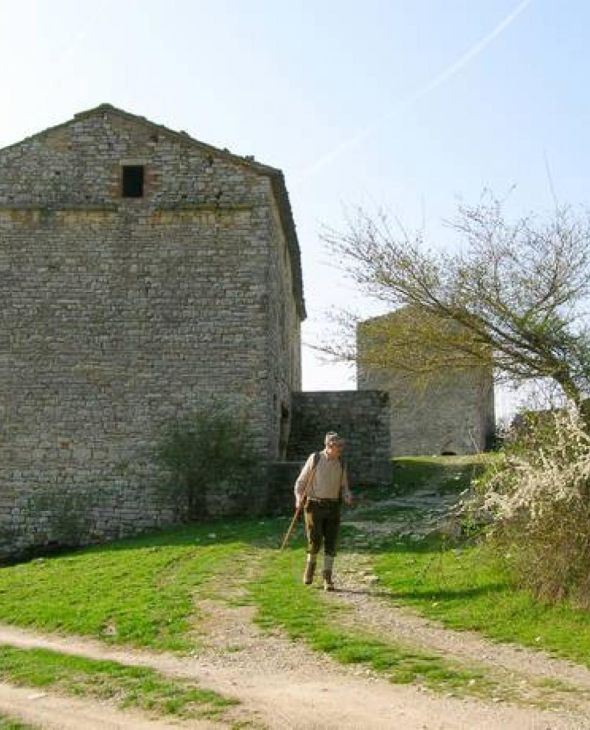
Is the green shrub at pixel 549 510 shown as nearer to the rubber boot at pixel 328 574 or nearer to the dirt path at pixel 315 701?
the rubber boot at pixel 328 574

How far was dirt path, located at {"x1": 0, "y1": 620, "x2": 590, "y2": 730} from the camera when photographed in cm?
569

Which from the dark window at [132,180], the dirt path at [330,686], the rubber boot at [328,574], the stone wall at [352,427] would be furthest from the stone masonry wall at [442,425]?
the dirt path at [330,686]

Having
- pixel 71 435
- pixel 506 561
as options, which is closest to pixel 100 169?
pixel 71 435

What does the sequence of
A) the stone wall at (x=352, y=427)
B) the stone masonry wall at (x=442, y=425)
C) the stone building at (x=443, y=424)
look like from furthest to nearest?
the stone masonry wall at (x=442, y=425) < the stone building at (x=443, y=424) < the stone wall at (x=352, y=427)

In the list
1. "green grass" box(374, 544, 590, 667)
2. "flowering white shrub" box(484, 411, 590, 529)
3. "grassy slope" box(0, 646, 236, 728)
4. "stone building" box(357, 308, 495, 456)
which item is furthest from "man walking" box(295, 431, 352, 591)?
"stone building" box(357, 308, 495, 456)

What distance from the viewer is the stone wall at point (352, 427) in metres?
20.5

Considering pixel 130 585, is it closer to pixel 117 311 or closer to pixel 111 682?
pixel 111 682

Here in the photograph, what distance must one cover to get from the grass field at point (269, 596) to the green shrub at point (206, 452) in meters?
1.73

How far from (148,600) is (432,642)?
3836 mm

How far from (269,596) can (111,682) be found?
2.99 m

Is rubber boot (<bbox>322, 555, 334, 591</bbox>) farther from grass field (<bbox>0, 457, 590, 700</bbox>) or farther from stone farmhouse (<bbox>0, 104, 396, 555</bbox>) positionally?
stone farmhouse (<bbox>0, 104, 396, 555</bbox>)

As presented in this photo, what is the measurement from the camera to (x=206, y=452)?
17406 millimetres

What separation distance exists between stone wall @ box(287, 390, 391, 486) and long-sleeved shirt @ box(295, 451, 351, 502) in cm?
972

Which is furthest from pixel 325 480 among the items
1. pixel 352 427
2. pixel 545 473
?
pixel 352 427
